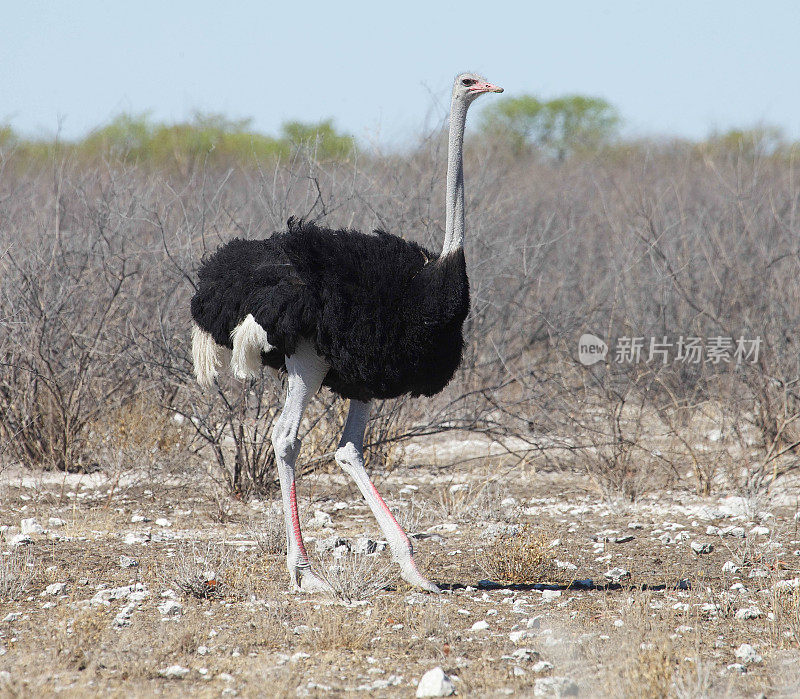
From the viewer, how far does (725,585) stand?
200 inches

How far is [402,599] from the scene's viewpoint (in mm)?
4754

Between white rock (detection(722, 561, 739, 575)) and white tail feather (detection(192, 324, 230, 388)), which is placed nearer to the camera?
white rock (detection(722, 561, 739, 575))

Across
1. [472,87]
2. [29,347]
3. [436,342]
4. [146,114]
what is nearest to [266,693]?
[436,342]

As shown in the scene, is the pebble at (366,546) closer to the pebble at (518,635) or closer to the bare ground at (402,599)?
the bare ground at (402,599)

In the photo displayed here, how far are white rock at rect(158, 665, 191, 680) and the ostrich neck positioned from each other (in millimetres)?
2129

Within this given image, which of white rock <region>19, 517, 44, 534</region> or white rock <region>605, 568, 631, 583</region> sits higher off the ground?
white rock <region>19, 517, 44, 534</region>

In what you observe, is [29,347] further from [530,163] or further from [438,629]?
[530,163]

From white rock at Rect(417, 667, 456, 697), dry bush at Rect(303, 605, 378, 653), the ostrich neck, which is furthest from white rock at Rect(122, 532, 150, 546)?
white rock at Rect(417, 667, 456, 697)

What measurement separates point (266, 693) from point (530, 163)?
17.1 m

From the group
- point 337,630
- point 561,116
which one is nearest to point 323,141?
point 337,630

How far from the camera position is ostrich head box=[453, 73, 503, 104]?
5094mm

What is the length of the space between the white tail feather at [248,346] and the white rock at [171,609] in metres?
1.15

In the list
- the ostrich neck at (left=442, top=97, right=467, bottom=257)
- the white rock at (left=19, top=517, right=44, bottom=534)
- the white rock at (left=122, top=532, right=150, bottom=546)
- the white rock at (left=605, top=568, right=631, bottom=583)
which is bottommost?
the white rock at (left=605, top=568, right=631, bottom=583)

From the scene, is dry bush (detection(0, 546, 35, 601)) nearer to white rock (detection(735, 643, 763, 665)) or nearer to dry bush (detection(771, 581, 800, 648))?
white rock (detection(735, 643, 763, 665))
